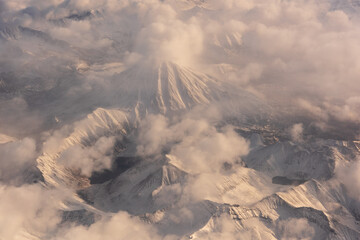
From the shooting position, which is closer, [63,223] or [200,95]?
[63,223]

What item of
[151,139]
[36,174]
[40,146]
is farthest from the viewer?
[151,139]

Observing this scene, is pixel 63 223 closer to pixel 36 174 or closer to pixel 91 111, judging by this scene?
pixel 36 174

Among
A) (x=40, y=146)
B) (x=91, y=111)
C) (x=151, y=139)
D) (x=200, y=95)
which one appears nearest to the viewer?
(x=40, y=146)

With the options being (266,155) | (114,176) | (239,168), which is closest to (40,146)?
(114,176)

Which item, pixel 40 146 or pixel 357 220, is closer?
pixel 357 220

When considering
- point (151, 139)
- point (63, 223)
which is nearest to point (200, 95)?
point (151, 139)

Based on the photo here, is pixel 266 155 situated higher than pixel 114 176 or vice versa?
pixel 266 155

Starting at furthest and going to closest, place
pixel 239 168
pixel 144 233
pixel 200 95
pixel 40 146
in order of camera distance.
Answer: pixel 200 95, pixel 40 146, pixel 239 168, pixel 144 233

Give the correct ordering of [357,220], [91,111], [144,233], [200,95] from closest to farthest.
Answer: [144,233], [357,220], [91,111], [200,95]

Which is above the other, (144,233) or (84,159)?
(144,233)
